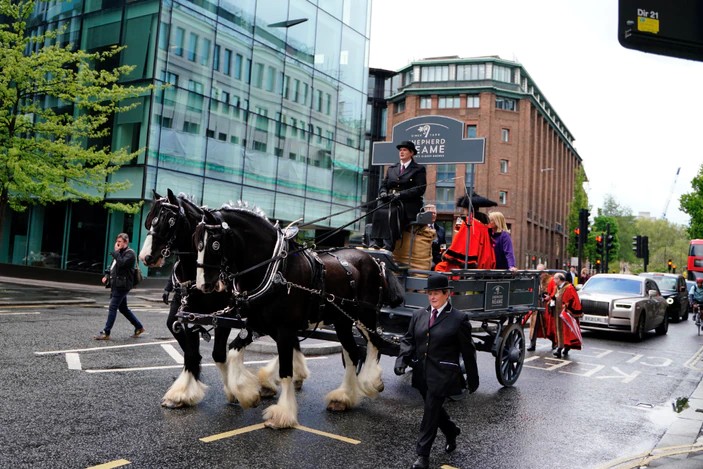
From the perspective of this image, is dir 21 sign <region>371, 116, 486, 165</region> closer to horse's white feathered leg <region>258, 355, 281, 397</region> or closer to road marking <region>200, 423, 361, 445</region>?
horse's white feathered leg <region>258, 355, 281, 397</region>

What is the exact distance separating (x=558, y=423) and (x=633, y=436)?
2.59 ft

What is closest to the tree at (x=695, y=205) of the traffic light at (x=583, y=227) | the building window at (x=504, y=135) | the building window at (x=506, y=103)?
the building window at (x=504, y=135)

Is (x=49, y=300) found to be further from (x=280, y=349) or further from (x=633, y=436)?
(x=633, y=436)

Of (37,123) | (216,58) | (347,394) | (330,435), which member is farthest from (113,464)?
(216,58)

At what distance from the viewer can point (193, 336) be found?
681cm

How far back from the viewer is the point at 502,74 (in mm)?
62156

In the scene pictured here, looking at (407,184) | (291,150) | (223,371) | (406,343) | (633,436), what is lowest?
(633,436)

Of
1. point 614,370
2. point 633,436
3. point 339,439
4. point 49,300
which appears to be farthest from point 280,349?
point 49,300

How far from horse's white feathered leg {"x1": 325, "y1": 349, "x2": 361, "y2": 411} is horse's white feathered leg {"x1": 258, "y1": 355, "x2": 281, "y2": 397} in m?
0.79

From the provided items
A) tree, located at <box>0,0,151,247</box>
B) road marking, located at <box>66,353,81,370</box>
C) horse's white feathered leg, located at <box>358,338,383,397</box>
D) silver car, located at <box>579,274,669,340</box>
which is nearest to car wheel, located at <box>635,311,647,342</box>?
silver car, located at <box>579,274,669,340</box>

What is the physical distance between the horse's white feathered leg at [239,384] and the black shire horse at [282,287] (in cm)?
46

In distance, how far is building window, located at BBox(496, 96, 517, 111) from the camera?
61844mm

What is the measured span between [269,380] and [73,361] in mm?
3187

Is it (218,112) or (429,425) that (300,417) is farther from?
(218,112)
